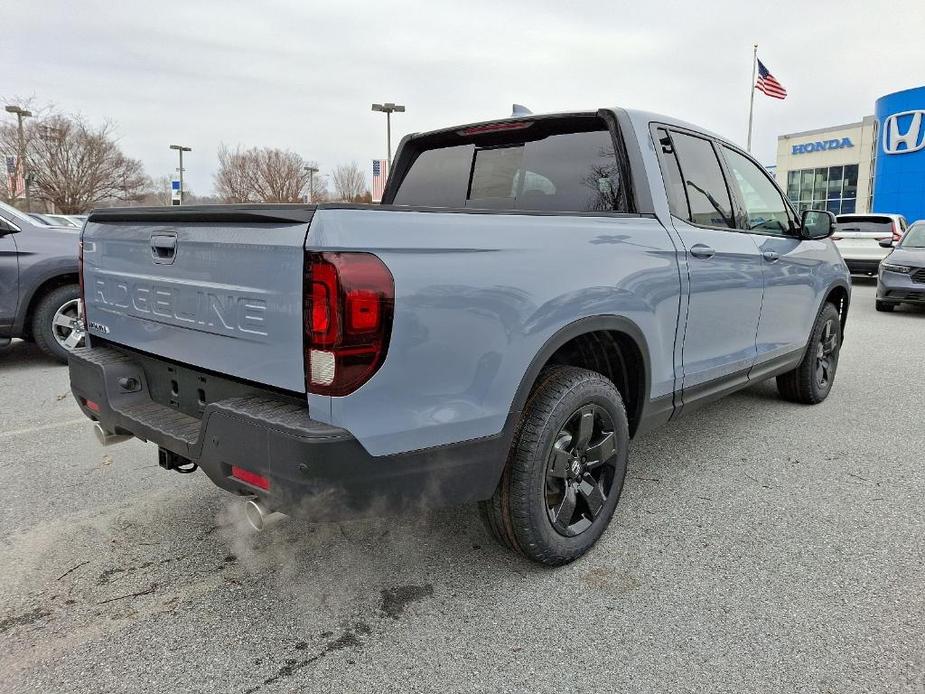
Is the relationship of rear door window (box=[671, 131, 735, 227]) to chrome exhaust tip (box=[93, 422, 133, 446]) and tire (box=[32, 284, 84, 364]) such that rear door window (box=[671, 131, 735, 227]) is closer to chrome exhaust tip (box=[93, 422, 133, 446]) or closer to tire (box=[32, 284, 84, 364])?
chrome exhaust tip (box=[93, 422, 133, 446])

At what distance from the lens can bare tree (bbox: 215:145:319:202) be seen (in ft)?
169

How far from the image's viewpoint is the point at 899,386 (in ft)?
19.1

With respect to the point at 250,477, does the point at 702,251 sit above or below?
above

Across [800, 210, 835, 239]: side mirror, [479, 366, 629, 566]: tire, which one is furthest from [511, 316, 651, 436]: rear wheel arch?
[800, 210, 835, 239]: side mirror

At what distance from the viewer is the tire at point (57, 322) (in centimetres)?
615

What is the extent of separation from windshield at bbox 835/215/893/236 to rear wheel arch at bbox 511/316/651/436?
15202 mm

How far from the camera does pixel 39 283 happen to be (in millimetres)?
6062

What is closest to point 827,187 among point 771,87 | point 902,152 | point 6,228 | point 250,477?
point 902,152

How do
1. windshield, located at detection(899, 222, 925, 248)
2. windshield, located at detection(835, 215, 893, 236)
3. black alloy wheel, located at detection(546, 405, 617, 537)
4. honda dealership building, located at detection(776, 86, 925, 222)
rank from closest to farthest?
black alloy wheel, located at detection(546, 405, 617, 537) < windshield, located at detection(899, 222, 925, 248) < windshield, located at detection(835, 215, 893, 236) < honda dealership building, located at detection(776, 86, 925, 222)

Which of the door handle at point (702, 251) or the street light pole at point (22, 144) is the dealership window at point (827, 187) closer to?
the street light pole at point (22, 144)

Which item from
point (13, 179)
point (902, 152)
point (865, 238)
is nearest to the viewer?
point (865, 238)

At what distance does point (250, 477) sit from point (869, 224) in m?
17.3

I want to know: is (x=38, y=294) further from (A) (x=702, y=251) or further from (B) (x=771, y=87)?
(B) (x=771, y=87)

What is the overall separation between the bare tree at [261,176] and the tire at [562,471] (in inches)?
2010
